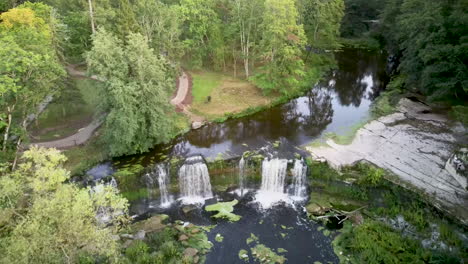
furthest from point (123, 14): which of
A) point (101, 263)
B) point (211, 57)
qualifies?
point (101, 263)

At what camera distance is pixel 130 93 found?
24406mm

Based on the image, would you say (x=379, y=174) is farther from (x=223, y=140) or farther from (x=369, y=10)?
(x=369, y=10)

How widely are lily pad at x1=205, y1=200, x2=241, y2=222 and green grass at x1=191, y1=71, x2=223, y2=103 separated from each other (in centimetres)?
1488

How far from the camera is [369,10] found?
215 ft

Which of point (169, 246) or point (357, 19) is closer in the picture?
point (169, 246)

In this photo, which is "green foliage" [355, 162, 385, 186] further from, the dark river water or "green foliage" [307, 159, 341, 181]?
the dark river water

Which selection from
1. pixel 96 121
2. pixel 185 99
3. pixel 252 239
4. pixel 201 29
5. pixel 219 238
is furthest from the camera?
pixel 201 29

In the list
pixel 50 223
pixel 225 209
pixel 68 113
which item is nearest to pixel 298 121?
pixel 225 209

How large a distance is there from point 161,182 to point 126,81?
8.00 m

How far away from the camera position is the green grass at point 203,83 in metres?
36.8

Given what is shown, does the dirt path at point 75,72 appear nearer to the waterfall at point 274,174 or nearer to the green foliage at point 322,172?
the waterfall at point 274,174

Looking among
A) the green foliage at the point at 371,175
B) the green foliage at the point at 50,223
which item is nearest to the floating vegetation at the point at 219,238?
the green foliage at the point at 50,223

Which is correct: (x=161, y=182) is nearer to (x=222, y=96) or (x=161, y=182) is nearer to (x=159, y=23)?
(x=222, y=96)

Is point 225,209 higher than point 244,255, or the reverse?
point 225,209
